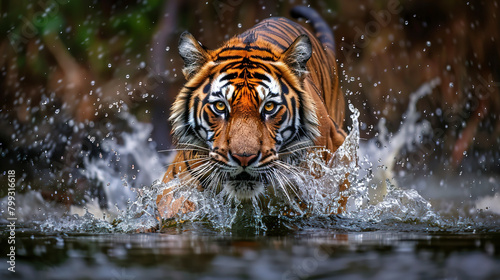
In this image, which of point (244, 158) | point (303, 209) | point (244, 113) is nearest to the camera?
point (244, 158)

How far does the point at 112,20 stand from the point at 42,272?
9.77 feet

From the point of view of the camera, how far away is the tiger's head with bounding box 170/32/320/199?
1.64m

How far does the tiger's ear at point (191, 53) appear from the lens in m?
1.87

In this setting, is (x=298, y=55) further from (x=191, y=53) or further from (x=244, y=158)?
(x=244, y=158)

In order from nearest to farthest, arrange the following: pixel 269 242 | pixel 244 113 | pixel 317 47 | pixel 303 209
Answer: pixel 269 242 → pixel 244 113 → pixel 303 209 → pixel 317 47

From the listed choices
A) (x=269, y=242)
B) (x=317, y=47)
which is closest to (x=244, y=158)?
(x=269, y=242)

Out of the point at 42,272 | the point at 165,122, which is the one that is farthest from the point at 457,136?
the point at 42,272

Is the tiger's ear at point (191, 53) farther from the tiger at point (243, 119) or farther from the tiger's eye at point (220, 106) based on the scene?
the tiger's eye at point (220, 106)

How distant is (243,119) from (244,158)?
0.46 feet

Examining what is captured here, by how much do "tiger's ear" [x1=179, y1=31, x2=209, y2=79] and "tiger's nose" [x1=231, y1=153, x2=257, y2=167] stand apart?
44cm

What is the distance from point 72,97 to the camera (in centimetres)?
369

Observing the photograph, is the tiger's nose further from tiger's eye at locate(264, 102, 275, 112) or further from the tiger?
tiger's eye at locate(264, 102, 275, 112)

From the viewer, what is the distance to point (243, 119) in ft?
5.49

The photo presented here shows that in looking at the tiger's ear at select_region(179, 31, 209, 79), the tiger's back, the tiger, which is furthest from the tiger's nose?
the tiger's back
